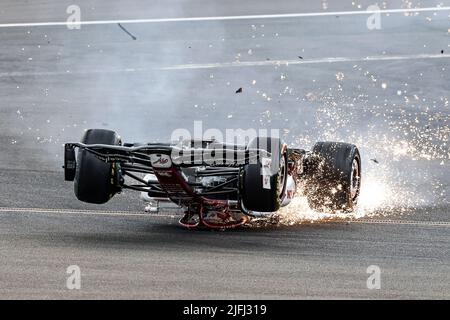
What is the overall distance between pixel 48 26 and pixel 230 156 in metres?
13.3

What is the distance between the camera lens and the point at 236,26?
25.7 meters

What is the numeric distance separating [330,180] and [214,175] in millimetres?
1802

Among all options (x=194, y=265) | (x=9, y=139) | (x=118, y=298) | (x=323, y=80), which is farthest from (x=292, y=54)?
(x=118, y=298)

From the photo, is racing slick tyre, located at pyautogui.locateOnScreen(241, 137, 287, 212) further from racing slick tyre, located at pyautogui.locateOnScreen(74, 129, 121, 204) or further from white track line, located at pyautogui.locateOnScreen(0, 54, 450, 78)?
white track line, located at pyautogui.locateOnScreen(0, 54, 450, 78)

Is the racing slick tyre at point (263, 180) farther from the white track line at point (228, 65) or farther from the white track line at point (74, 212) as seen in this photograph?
the white track line at point (228, 65)

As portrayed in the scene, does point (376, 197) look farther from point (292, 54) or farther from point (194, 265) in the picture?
point (292, 54)

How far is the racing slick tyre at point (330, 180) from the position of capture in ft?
50.4

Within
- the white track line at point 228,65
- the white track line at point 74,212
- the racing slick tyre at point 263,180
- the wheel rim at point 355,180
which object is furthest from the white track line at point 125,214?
the white track line at point 228,65

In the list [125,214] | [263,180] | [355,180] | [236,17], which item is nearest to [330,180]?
[355,180]

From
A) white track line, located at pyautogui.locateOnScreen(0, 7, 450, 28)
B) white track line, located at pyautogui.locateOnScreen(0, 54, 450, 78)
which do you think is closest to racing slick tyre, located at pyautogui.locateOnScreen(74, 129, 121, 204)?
white track line, located at pyautogui.locateOnScreen(0, 54, 450, 78)

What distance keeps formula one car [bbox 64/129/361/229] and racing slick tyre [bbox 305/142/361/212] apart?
10mm

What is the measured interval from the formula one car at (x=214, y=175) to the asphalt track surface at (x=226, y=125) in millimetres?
258
